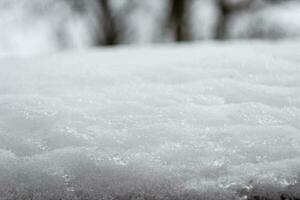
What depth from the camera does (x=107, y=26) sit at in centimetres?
952

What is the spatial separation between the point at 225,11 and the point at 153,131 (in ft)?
30.8

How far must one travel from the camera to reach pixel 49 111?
1024 mm

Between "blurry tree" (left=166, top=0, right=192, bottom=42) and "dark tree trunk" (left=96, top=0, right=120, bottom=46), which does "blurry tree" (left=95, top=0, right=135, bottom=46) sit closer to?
"dark tree trunk" (left=96, top=0, right=120, bottom=46)

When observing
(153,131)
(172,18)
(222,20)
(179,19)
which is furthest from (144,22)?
(153,131)

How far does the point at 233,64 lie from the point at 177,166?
0.60 m

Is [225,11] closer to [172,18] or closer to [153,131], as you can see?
[172,18]

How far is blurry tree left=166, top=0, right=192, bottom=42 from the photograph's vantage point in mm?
9594

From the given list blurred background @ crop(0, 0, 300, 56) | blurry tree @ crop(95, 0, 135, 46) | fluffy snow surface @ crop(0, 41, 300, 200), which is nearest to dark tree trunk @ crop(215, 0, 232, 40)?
blurred background @ crop(0, 0, 300, 56)

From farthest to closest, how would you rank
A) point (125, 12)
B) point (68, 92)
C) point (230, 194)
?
point (125, 12) → point (68, 92) → point (230, 194)

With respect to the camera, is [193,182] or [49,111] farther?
[49,111]

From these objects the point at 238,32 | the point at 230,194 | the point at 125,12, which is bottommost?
the point at 238,32

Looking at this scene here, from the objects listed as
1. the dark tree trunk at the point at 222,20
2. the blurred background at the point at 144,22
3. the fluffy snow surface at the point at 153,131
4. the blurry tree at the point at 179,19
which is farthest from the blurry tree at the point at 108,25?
the fluffy snow surface at the point at 153,131

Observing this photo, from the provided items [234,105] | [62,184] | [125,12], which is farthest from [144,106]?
[125,12]

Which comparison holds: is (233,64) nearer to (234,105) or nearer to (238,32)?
(234,105)
